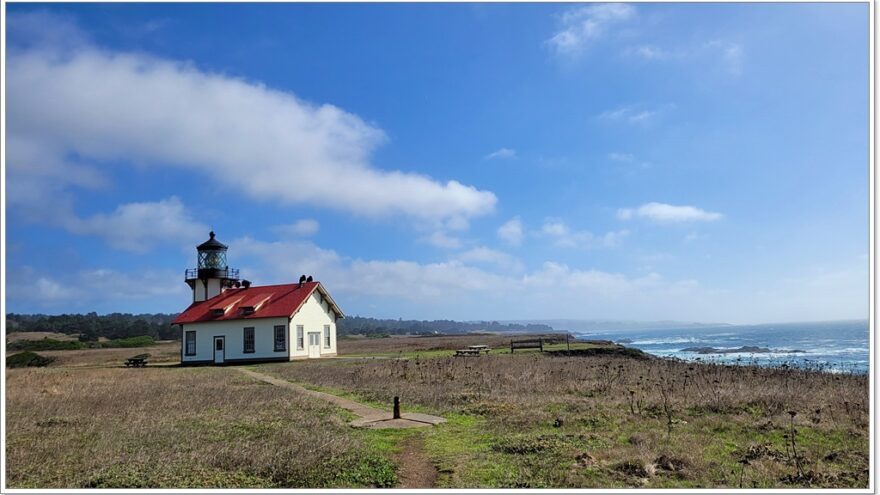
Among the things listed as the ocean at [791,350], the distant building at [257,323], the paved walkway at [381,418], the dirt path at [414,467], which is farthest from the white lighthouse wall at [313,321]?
the dirt path at [414,467]

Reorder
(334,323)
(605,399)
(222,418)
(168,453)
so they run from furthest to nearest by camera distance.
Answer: (334,323), (605,399), (222,418), (168,453)

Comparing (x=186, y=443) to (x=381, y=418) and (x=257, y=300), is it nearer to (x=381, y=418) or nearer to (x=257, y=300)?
(x=381, y=418)

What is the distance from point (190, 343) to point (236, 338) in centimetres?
347

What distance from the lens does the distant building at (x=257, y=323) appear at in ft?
115

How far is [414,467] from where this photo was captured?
785 cm

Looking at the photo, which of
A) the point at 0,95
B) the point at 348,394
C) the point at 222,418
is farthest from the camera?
the point at 348,394

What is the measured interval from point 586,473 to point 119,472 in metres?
5.59

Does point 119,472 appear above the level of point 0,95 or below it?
Result: below

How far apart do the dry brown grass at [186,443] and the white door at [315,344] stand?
2130 centimetres

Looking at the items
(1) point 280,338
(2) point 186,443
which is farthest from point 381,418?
(1) point 280,338

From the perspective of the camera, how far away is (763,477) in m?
7.04

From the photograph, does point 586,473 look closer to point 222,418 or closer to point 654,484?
point 654,484

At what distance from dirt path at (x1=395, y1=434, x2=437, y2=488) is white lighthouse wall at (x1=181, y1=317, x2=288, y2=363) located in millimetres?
26960

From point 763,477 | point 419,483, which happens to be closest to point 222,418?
point 419,483
